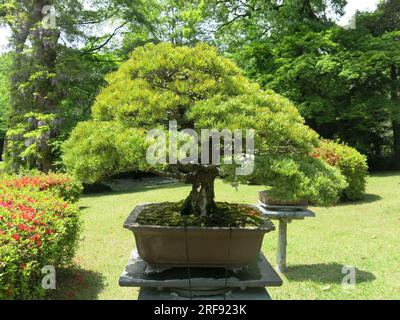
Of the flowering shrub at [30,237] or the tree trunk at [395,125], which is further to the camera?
the tree trunk at [395,125]

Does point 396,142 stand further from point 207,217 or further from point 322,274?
point 207,217

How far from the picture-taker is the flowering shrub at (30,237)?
3.30 meters

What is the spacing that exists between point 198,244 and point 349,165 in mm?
8678

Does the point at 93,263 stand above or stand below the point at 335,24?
below

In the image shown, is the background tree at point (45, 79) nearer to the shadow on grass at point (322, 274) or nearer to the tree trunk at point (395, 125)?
the shadow on grass at point (322, 274)

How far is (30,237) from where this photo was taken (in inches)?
147

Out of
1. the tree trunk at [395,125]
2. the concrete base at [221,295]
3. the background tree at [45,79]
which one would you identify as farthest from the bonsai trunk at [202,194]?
the tree trunk at [395,125]

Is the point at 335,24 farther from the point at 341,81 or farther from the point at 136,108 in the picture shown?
the point at 136,108

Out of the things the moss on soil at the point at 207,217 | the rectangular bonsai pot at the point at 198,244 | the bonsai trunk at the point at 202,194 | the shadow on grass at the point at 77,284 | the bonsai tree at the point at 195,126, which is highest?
the bonsai tree at the point at 195,126

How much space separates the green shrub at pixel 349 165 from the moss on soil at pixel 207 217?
767cm

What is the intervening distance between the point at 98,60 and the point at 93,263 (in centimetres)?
1390

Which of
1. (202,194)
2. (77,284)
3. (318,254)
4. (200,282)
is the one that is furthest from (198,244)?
(318,254)

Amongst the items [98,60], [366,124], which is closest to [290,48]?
[366,124]

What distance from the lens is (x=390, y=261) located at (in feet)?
18.9
